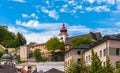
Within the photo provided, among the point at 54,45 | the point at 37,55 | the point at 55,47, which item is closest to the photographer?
the point at 54,45

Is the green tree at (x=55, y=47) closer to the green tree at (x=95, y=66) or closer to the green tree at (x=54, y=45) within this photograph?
the green tree at (x=54, y=45)

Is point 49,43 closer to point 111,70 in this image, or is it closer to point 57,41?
point 57,41

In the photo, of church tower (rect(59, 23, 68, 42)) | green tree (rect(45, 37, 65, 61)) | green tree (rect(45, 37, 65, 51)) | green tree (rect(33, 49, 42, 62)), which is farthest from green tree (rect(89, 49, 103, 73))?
church tower (rect(59, 23, 68, 42))

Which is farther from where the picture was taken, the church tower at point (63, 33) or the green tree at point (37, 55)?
the church tower at point (63, 33)

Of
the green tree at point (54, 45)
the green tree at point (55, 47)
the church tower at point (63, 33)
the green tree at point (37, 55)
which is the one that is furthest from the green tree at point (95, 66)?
the church tower at point (63, 33)

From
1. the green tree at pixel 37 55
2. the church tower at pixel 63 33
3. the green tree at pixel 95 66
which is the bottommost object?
the green tree at pixel 95 66

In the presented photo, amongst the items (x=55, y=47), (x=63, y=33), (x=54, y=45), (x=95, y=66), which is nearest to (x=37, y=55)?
(x=55, y=47)

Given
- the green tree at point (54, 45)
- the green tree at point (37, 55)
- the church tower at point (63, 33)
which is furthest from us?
the church tower at point (63, 33)

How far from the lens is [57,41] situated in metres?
172

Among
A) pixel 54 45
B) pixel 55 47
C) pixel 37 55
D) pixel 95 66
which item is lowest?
pixel 95 66

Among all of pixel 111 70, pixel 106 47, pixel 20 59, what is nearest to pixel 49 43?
pixel 20 59

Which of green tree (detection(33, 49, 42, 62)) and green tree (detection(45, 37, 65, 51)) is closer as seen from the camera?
green tree (detection(45, 37, 65, 51))

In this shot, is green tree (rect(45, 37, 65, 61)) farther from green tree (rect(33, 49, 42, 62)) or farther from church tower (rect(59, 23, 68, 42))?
church tower (rect(59, 23, 68, 42))

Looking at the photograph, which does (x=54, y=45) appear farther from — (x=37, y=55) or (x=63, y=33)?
(x=63, y=33)
